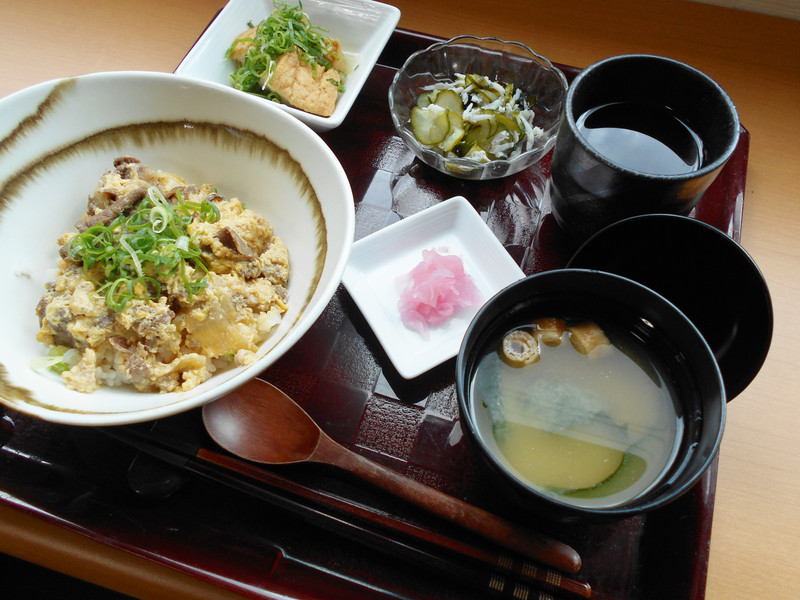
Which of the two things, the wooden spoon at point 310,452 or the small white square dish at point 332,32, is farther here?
the small white square dish at point 332,32

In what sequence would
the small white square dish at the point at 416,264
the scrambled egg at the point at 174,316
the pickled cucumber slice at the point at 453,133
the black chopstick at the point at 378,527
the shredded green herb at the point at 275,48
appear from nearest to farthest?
the black chopstick at the point at 378,527
the scrambled egg at the point at 174,316
the small white square dish at the point at 416,264
the pickled cucumber slice at the point at 453,133
the shredded green herb at the point at 275,48

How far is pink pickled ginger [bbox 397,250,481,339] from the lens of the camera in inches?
58.3

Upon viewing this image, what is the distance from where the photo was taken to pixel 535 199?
1.77 meters

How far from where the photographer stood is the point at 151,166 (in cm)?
156

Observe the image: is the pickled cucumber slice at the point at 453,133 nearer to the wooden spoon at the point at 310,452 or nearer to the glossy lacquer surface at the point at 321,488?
the glossy lacquer surface at the point at 321,488

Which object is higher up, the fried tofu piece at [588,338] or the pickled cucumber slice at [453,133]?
the pickled cucumber slice at [453,133]

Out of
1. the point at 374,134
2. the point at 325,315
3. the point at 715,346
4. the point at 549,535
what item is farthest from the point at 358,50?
the point at 549,535

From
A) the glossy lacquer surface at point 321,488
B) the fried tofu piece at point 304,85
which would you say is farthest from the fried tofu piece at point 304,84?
the glossy lacquer surface at point 321,488

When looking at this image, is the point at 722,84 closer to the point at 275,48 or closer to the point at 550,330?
the point at 550,330

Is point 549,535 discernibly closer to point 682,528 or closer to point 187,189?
point 682,528

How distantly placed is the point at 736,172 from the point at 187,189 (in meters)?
1.70

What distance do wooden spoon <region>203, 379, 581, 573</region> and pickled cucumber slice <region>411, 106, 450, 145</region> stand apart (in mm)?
974

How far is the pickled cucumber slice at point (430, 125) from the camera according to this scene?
1.80m

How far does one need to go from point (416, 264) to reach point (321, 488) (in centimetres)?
71
